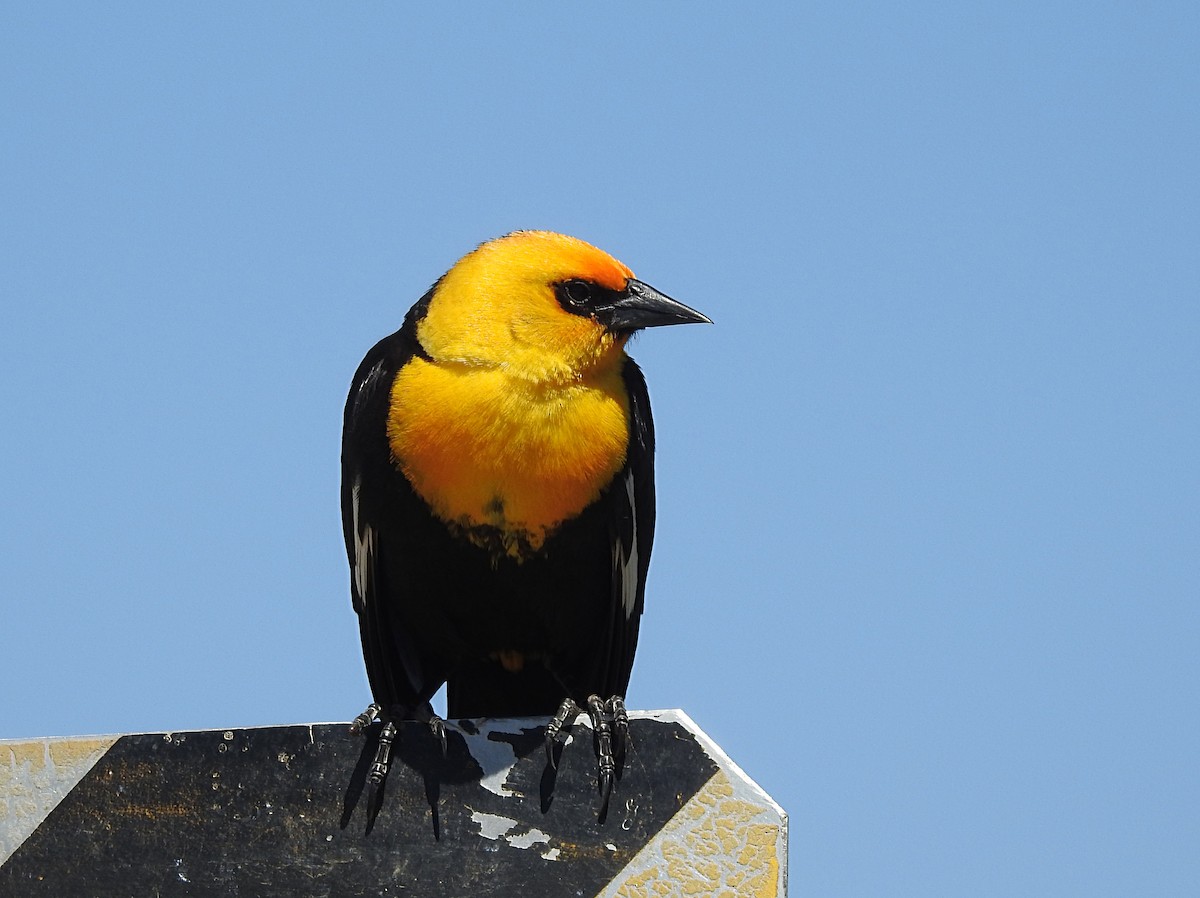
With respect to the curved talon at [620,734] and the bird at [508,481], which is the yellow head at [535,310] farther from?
the curved talon at [620,734]

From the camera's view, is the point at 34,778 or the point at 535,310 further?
the point at 535,310

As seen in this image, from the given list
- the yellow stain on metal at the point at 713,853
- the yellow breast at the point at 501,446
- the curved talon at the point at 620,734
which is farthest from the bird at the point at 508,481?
the yellow stain on metal at the point at 713,853

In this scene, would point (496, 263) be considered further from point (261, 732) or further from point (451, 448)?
point (261, 732)

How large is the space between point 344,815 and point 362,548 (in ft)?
5.57

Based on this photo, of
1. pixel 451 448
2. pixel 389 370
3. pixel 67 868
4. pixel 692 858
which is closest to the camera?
pixel 692 858

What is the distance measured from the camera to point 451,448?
13.4 ft

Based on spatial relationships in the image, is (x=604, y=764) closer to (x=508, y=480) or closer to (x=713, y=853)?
(x=713, y=853)

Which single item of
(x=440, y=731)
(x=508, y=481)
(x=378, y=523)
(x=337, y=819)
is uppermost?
(x=508, y=481)

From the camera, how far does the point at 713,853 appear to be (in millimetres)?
2539

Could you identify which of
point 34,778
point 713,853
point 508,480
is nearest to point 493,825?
point 713,853

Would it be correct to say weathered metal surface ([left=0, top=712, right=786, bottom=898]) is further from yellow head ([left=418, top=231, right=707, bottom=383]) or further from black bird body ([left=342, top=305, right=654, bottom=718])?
yellow head ([left=418, top=231, right=707, bottom=383])

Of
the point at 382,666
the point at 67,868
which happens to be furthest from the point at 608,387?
the point at 67,868

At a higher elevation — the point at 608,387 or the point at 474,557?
the point at 608,387

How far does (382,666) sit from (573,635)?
571mm
